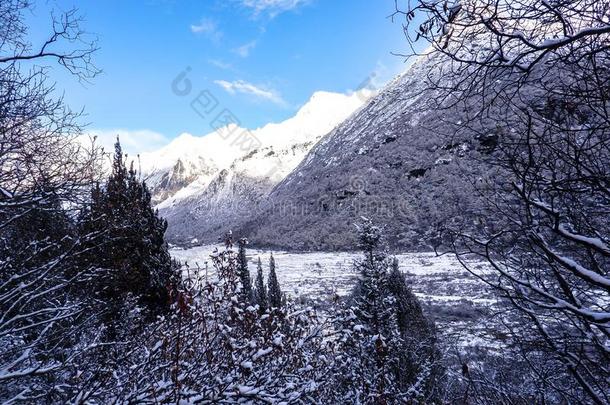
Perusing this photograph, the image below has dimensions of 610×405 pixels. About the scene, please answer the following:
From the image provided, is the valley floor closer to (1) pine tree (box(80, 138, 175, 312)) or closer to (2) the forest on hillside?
(1) pine tree (box(80, 138, 175, 312))

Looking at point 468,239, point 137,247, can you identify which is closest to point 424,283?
point 137,247

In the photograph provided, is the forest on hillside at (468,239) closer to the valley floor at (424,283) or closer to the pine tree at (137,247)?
the pine tree at (137,247)

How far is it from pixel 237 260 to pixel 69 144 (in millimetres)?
2539

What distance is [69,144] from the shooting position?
3.47 m

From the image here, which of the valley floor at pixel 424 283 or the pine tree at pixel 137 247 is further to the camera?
the valley floor at pixel 424 283

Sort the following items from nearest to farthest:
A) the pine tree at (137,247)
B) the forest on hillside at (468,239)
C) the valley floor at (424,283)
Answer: the forest on hillside at (468,239) < the pine tree at (137,247) < the valley floor at (424,283)


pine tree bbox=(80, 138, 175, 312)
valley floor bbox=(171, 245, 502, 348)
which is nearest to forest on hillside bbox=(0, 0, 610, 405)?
pine tree bbox=(80, 138, 175, 312)

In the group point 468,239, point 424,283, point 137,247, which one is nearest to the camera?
point 468,239

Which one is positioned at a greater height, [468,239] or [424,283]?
[468,239]

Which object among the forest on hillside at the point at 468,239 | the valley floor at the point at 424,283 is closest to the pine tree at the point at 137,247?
the forest on hillside at the point at 468,239

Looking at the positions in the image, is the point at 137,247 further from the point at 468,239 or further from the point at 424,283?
the point at 424,283

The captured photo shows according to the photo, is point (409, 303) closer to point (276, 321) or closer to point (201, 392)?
point (276, 321)

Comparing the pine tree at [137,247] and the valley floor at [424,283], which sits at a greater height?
the pine tree at [137,247]

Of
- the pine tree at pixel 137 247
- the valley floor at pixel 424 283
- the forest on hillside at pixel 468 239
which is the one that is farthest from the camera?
the valley floor at pixel 424 283
